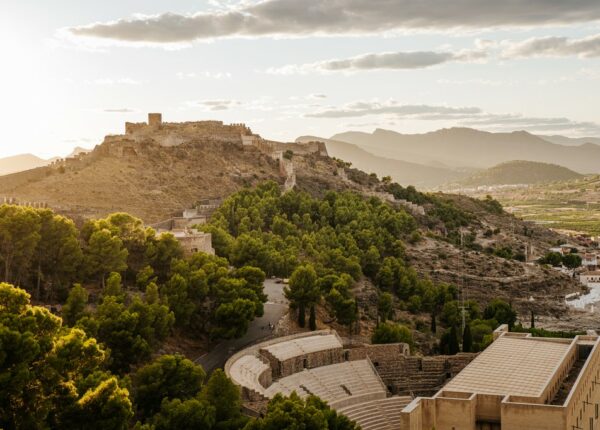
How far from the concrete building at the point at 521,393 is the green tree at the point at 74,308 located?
14994mm

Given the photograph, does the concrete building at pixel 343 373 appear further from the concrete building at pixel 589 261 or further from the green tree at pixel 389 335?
the concrete building at pixel 589 261

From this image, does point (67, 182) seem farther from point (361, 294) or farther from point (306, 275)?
point (306, 275)

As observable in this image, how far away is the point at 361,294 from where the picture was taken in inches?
2630

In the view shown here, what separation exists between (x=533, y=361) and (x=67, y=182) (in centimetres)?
5075

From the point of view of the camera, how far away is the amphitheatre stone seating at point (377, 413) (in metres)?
39.3

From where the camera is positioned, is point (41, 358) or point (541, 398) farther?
point (541, 398)

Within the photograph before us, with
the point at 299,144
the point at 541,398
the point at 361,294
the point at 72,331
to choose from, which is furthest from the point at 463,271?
the point at 72,331

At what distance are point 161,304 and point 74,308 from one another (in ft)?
19.6

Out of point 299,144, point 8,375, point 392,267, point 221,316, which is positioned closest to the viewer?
point 8,375

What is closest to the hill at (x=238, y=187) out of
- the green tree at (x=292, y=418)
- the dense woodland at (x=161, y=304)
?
the dense woodland at (x=161, y=304)

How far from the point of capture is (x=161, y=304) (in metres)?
42.9

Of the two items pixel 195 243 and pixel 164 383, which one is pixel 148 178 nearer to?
pixel 195 243

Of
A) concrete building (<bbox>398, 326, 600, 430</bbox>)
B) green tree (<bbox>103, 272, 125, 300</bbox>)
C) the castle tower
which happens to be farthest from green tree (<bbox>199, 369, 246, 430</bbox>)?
the castle tower

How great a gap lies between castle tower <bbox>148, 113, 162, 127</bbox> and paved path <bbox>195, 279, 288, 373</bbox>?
43.9 meters
